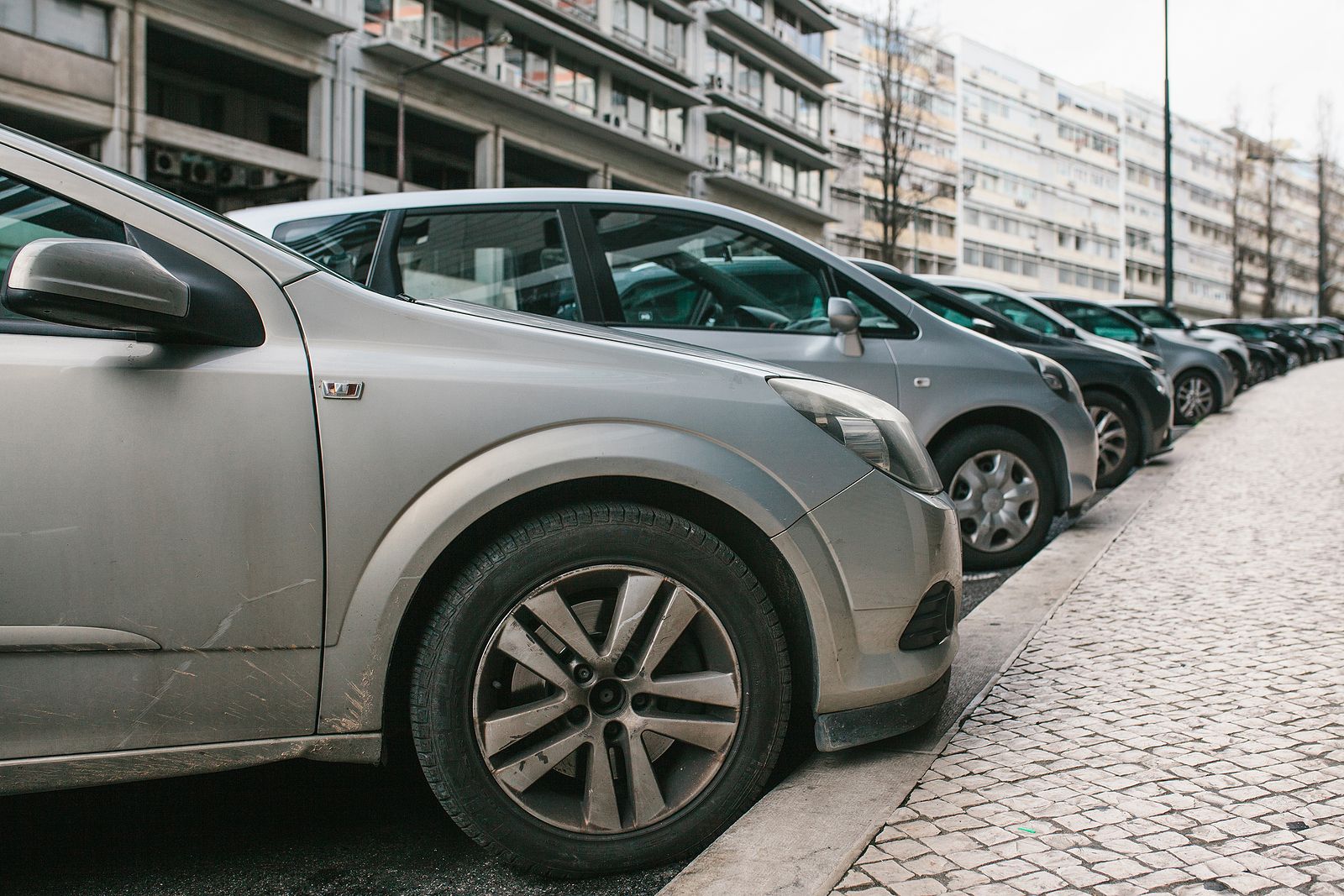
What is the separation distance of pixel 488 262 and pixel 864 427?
8.87 feet

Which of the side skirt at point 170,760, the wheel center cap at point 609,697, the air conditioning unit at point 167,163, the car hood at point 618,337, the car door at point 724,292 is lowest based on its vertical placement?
the side skirt at point 170,760

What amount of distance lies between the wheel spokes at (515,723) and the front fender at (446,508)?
0.22 m

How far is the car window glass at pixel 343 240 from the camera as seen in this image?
15.6 feet

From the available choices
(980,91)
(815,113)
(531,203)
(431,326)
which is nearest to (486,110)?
(815,113)

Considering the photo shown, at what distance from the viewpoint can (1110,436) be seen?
7984 mm

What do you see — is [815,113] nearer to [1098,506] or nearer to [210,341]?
[1098,506]

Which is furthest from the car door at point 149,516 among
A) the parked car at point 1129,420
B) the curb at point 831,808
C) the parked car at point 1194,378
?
the parked car at point 1194,378

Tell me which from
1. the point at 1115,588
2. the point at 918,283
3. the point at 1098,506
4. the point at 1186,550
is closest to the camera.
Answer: the point at 1115,588

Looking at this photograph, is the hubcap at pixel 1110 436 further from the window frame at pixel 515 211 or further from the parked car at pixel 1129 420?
the window frame at pixel 515 211

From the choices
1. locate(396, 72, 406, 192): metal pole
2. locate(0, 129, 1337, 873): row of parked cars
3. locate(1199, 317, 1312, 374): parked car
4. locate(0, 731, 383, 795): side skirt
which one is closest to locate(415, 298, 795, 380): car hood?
locate(0, 129, 1337, 873): row of parked cars

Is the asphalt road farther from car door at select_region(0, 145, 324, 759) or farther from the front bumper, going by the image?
the front bumper

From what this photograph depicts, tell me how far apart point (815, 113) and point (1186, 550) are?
1981 inches

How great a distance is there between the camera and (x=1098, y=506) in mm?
7148

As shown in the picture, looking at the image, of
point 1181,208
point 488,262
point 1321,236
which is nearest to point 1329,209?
point 1321,236
